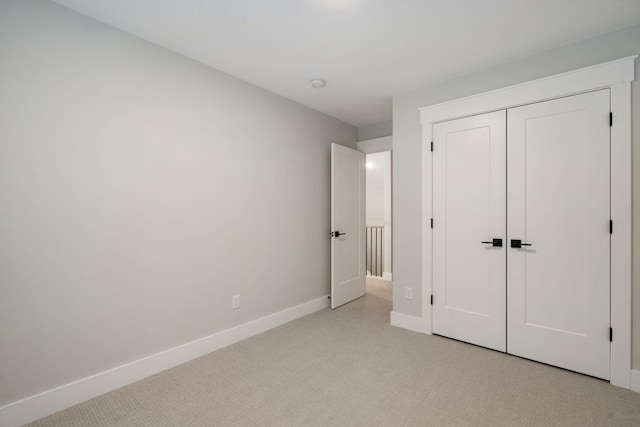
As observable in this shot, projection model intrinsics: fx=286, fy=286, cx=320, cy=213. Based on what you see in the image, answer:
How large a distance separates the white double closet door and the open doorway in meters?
2.19

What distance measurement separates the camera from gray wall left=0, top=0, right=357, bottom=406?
1687 mm

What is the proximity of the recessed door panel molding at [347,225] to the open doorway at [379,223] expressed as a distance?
868 mm

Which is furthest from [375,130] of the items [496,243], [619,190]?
[619,190]

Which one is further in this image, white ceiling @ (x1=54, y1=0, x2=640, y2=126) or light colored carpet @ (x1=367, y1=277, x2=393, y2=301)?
light colored carpet @ (x1=367, y1=277, x2=393, y2=301)

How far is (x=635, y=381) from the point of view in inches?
78.2

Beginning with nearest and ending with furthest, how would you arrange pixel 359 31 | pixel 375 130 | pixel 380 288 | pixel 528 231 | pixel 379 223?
1. pixel 359 31
2. pixel 528 231
3. pixel 375 130
4. pixel 380 288
5. pixel 379 223

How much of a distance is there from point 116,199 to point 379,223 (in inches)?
199

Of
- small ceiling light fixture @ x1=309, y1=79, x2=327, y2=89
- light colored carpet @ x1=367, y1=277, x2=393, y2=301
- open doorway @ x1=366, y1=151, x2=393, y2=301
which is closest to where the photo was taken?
small ceiling light fixture @ x1=309, y1=79, x2=327, y2=89

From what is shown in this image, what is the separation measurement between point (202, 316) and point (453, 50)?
10.2 ft

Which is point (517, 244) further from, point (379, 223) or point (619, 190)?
point (379, 223)

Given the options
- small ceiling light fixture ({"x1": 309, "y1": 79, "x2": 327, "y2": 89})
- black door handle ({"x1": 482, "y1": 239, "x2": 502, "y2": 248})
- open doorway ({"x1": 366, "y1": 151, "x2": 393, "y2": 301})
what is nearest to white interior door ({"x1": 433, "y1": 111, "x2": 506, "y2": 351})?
black door handle ({"x1": 482, "y1": 239, "x2": 502, "y2": 248})

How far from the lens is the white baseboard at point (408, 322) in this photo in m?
2.99

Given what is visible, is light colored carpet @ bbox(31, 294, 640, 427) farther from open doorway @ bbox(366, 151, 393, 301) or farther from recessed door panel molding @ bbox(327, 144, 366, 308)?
open doorway @ bbox(366, 151, 393, 301)

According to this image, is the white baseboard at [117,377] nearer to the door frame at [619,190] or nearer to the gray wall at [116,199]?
the gray wall at [116,199]
